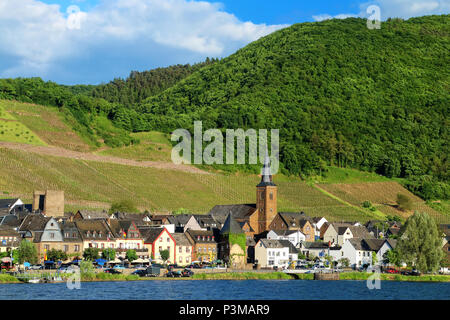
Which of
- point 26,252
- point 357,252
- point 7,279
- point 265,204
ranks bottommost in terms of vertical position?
point 7,279

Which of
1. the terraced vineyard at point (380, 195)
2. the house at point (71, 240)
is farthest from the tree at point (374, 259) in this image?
the terraced vineyard at point (380, 195)

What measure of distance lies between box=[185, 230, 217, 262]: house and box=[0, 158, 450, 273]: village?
6cm

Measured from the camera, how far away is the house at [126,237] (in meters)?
93.1

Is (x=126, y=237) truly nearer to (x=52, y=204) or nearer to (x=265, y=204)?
(x=52, y=204)

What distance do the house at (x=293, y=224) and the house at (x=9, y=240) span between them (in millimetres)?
44375

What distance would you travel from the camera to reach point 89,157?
16050cm

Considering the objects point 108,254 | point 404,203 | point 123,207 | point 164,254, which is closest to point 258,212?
point 123,207

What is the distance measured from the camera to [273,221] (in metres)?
119

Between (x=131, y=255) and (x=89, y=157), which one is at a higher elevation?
(x=89, y=157)

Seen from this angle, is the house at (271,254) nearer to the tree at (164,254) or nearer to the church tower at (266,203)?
the tree at (164,254)

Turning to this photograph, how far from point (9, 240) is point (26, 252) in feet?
23.8

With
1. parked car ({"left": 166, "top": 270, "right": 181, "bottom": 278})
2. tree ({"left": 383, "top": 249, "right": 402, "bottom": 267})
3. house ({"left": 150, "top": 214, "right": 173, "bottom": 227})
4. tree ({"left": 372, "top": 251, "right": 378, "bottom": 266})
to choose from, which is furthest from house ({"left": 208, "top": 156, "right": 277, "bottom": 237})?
parked car ({"left": 166, "top": 270, "right": 181, "bottom": 278})

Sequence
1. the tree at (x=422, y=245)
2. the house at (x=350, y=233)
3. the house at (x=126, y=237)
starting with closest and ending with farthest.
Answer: the tree at (x=422, y=245) < the house at (x=126, y=237) < the house at (x=350, y=233)

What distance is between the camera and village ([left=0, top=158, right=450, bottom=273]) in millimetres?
88000
